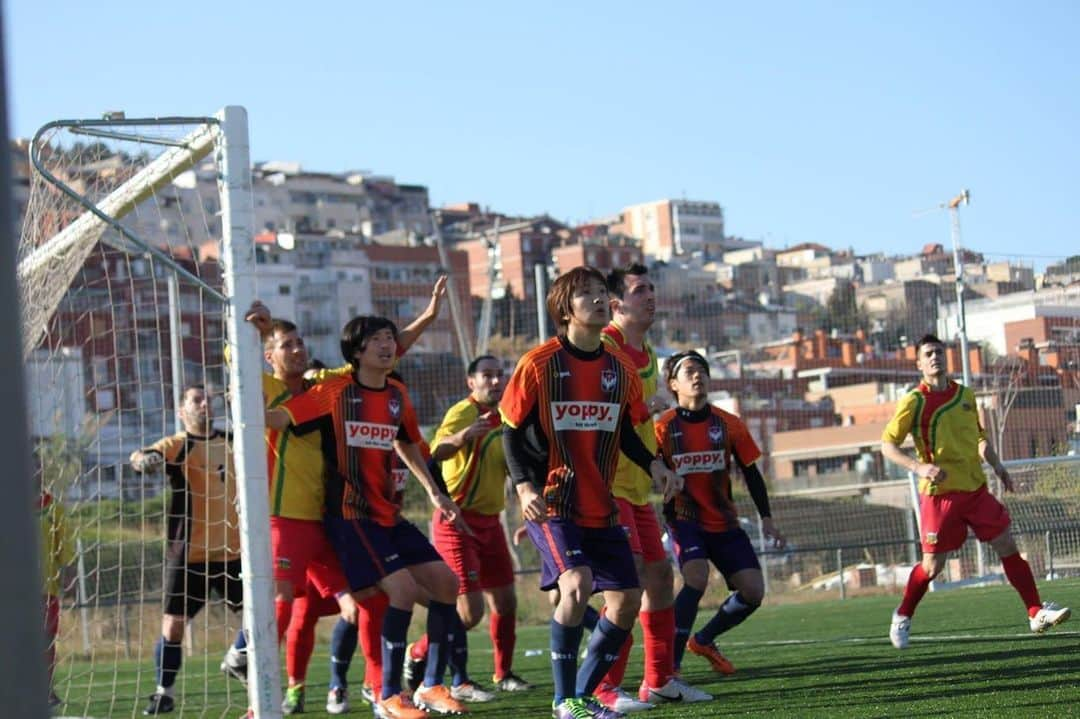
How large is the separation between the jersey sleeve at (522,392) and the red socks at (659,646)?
152 cm

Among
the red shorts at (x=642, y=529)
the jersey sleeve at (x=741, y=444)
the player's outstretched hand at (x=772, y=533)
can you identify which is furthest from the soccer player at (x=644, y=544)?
the player's outstretched hand at (x=772, y=533)

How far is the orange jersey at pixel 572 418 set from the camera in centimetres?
675

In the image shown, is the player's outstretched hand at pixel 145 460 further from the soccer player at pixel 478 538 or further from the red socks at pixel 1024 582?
the red socks at pixel 1024 582

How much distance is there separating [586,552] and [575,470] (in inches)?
14.5

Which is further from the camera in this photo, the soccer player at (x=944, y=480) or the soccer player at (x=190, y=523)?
the soccer player at (x=944, y=480)

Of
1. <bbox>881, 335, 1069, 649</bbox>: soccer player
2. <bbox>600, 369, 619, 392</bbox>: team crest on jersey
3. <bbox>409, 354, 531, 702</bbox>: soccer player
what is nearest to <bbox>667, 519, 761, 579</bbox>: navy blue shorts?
<bbox>409, 354, 531, 702</bbox>: soccer player

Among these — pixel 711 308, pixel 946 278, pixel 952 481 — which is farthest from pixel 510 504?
pixel 952 481

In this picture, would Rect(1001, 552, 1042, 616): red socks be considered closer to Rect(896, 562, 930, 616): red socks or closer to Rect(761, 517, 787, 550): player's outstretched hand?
Rect(896, 562, 930, 616): red socks

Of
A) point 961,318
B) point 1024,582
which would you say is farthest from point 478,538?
point 961,318

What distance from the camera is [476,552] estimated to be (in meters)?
9.58

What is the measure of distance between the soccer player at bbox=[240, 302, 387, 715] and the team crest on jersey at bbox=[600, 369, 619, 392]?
5.83 feet

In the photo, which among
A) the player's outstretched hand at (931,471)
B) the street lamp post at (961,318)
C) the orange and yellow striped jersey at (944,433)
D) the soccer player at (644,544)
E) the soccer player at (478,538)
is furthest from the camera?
the street lamp post at (961,318)

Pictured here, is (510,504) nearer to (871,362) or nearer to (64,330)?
(64,330)

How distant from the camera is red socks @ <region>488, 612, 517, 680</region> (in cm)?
941
